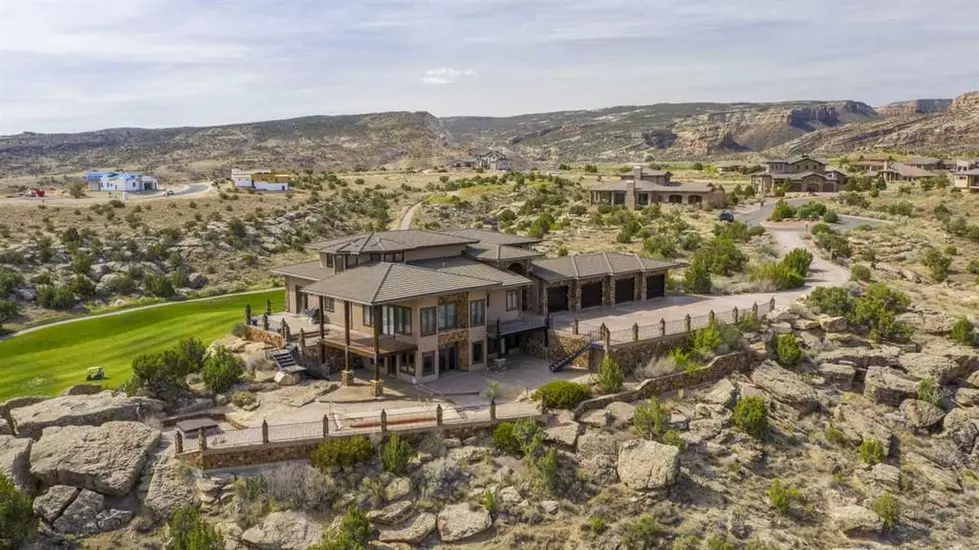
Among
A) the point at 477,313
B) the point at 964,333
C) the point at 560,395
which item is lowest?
the point at 560,395

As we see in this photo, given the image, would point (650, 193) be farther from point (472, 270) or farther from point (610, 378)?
point (610, 378)

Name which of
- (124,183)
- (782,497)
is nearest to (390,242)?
(782,497)

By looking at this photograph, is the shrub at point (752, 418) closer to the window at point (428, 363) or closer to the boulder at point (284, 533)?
the window at point (428, 363)

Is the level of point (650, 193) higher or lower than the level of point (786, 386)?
higher

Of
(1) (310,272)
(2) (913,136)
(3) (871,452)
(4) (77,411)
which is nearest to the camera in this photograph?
(4) (77,411)

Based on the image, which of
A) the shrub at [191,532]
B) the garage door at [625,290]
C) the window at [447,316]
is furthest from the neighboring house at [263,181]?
the shrub at [191,532]

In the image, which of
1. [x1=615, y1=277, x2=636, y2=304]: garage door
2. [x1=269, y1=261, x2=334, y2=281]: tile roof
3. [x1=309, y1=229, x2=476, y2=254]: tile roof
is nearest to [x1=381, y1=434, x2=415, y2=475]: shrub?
[x1=309, y1=229, x2=476, y2=254]: tile roof

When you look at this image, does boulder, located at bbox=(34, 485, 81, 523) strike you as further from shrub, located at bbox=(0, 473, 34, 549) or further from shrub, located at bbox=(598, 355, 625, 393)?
shrub, located at bbox=(598, 355, 625, 393)

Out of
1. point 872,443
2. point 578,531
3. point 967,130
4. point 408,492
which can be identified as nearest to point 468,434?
point 408,492
